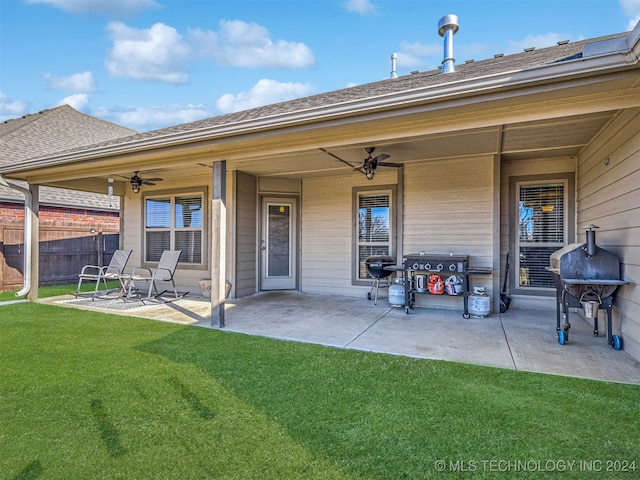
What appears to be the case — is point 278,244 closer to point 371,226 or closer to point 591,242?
point 371,226

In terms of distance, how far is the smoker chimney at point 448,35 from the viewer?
18.2ft

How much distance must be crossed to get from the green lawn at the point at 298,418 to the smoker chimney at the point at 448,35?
4653 mm

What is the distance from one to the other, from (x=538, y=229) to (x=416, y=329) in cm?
311

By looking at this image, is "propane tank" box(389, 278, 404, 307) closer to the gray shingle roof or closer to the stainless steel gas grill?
the stainless steel gas grill

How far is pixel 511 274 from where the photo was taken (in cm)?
595

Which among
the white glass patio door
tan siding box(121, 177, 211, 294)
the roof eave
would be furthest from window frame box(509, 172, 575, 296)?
tan siding box(121, 177, 211, 294)

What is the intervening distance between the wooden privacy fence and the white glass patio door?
5553 mm

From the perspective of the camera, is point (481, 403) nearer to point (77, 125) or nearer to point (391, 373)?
point (391, 373)

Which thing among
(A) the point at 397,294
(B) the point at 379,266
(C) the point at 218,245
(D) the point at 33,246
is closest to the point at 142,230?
(D) the point at 33,246

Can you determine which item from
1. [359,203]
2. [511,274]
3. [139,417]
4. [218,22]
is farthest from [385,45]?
[139,417]

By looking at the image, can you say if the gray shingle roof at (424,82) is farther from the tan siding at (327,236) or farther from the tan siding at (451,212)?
the tan siding at (327,236)

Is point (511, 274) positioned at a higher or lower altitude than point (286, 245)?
lower

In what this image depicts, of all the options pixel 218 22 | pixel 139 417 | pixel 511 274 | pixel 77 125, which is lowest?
pixel 139 417

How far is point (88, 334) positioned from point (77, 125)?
1112 cm
